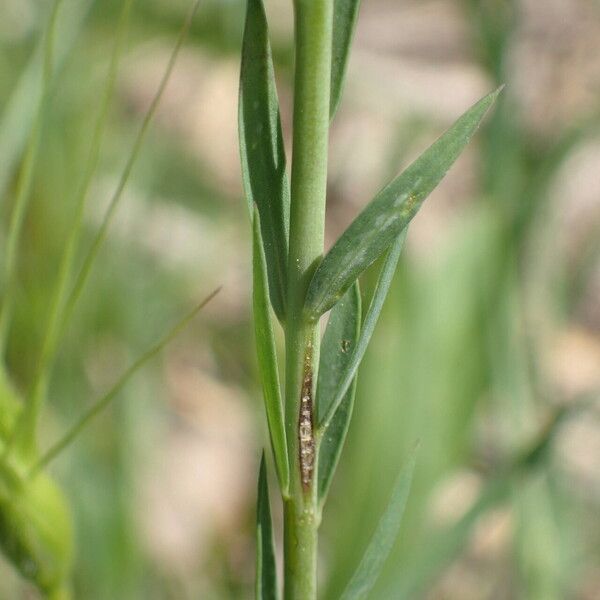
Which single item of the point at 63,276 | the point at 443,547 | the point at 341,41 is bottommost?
the point at 443,547

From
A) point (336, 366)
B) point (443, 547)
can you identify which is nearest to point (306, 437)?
point (336, 366)

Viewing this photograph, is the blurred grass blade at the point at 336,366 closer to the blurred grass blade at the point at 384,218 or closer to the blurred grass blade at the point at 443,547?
the blurred grass blade at the point at 384,218

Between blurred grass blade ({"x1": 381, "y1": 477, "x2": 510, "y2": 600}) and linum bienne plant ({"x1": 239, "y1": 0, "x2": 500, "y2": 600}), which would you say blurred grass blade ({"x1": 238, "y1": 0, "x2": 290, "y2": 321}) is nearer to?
linum bienne plant ({"x1": 239, "y1": 0, "x2": 500, "y2": 600})

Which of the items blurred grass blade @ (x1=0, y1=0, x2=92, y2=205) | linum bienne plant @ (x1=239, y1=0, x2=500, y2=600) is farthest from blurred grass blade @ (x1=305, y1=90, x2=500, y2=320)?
blurred grass blade @ (x1=0, y1=0, x2=92, y2=205)

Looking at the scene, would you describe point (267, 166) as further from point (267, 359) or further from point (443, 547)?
point (443, 547)

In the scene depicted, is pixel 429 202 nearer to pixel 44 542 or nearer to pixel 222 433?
pixel 222 433

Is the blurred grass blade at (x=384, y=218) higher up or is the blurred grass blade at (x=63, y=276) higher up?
the blurred grass blade at (x=384, y=218)

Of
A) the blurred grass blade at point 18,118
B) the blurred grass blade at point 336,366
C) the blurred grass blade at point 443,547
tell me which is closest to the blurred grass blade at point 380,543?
the blurred grass blade at point 336,366
